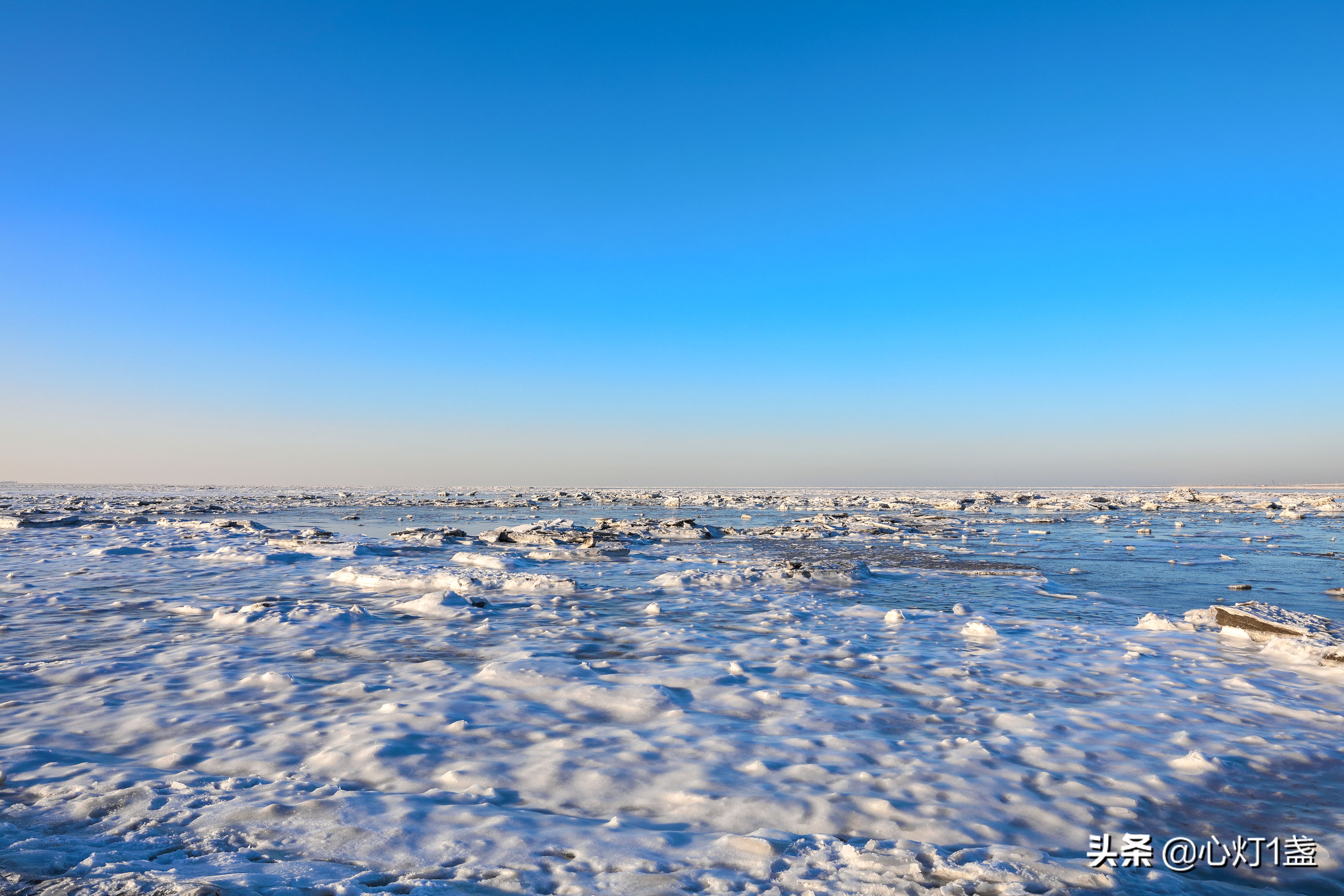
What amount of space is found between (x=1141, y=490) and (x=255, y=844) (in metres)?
132

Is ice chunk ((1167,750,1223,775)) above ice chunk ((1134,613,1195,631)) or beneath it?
above

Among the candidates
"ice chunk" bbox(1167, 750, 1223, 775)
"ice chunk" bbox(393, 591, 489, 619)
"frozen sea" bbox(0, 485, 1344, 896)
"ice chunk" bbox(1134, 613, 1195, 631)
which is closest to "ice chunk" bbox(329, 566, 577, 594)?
"frozen sea" bbox(0, 485, 1344, 896)

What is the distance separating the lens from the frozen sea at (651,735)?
331cm

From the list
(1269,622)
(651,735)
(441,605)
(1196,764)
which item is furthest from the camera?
(441,605)

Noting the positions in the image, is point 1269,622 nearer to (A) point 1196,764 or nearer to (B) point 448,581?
(A) point 1196,764

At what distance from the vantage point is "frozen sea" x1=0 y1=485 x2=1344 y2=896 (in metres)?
3.31

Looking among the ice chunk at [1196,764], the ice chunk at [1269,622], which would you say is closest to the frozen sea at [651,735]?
the ice chunk at [1196,764]

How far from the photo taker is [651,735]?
521 cm

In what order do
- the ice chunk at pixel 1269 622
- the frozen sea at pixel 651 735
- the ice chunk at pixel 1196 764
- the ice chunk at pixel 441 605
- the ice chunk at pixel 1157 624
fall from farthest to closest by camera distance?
the ice chunk at pixel 441 605 < the ice chunk at pixel 1157 624 < the ice chunk at pixel 1269 622 < the ice chunk at pixel 1196 764 < the frozen sea at pixel 651 735

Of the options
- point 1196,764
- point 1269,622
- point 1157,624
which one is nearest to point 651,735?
point 1196,764

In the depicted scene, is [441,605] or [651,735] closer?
[651,735]

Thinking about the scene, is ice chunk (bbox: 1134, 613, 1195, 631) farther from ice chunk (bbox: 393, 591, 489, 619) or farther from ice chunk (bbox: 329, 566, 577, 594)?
ice chunk (bbox: 393, 591, 489, 619)

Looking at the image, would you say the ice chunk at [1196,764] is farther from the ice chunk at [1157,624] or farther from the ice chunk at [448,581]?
the ice chunk at [448,581]

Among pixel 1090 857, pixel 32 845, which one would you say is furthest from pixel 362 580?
pixel 1090 857
